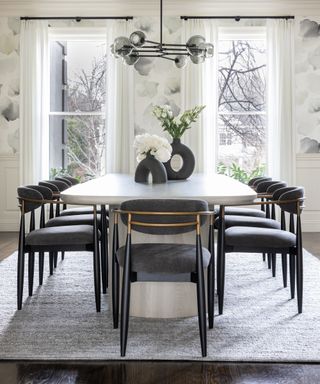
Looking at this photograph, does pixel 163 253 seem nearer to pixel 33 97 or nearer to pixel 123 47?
pixel 123 47

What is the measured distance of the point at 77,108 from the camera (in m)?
7.22

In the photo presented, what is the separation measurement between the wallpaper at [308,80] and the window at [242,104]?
1.51 ft

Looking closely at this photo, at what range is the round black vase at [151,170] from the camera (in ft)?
12.7

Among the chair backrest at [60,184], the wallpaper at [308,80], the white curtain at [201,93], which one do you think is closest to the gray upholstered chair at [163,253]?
the chair backrest at [60,184]

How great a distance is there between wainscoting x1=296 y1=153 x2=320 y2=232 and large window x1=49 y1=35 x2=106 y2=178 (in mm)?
2640

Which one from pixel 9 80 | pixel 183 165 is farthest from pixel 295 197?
pixel 9 80

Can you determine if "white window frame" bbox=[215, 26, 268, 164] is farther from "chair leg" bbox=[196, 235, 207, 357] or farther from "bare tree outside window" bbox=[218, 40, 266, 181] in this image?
"chair leg" bbox=[196, 235, 207, 357]

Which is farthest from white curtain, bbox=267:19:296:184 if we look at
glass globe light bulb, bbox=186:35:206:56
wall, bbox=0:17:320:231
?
glass globe light bulb, bbox=186:35:206:56

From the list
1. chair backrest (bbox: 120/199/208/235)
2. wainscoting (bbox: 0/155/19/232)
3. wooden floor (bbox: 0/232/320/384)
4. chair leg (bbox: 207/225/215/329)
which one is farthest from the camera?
wainscoting (bbox: 0/155/19/232)

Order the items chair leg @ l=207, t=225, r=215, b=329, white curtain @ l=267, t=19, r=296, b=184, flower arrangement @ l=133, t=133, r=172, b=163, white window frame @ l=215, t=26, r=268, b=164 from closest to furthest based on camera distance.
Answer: chair leg @ l=207, t=225, r=215, b=329, flower arrangement @ l=133, t=133, r=172, b=163, white curtain @ l=267, t=19, r=296, b=184, white window frame @ l=215, t=26, r=268, b=164

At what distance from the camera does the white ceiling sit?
6805 millimetres

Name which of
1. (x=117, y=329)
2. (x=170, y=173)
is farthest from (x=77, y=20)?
(x=117, y=329)

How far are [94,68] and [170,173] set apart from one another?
3.29 meters

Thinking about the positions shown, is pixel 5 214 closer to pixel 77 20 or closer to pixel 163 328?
pixel 77 20
